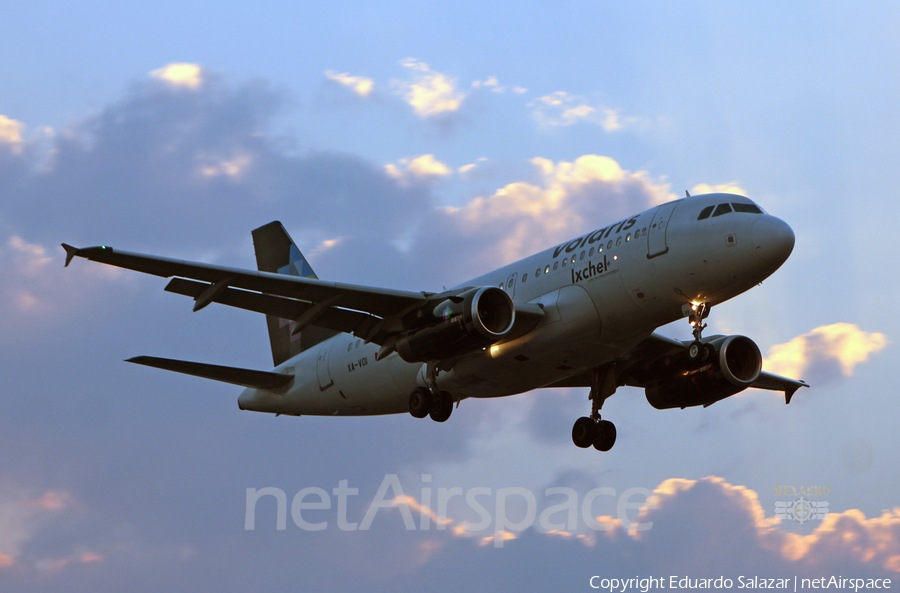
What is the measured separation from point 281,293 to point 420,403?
240 inches

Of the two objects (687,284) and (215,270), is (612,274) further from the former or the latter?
(215,270)

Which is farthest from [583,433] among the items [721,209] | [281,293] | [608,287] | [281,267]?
[281,267]

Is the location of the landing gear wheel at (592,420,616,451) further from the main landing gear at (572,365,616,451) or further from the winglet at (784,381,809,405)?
the winglet at (784,381,809,405)

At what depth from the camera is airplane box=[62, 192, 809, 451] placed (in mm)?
A: 26641

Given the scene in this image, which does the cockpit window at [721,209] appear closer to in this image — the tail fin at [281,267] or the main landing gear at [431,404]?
the main landing gear at [431,404]

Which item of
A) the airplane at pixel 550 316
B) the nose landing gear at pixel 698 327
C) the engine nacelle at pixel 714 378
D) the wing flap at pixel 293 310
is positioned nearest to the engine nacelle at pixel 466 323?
the airplane at pixel 550 316

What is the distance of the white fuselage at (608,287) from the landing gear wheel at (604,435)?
156 inches

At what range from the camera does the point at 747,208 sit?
26922 mm

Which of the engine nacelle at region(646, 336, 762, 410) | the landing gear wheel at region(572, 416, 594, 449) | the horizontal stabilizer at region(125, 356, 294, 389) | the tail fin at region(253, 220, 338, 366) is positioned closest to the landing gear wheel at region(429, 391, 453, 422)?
the landing gear wheel at region(572, 416, 594, 449)

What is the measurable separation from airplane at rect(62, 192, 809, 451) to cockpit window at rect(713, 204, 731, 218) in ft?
0.09

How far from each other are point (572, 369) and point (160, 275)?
12.3 metres

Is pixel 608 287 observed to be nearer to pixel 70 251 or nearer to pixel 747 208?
pixel 747 208

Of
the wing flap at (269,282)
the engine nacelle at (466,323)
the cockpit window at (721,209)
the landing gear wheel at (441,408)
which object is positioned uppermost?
the cockpit window at (721,209)

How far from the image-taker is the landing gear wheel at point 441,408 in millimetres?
31750
